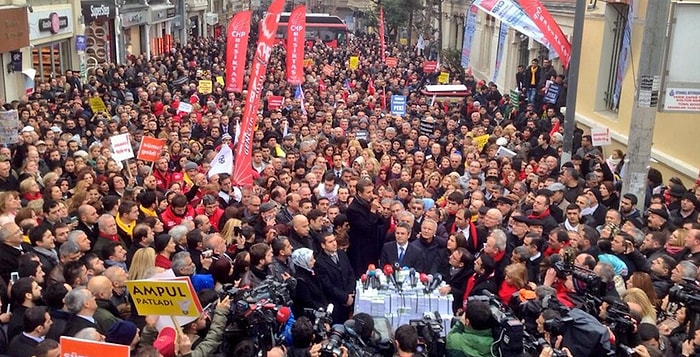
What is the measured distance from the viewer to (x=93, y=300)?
584cm

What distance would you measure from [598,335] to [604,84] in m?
13.1

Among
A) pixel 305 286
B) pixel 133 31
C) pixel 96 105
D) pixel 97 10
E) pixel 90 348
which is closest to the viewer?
pixel 90 348

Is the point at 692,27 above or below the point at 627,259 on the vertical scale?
above

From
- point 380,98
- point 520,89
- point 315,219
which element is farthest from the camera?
point 380,98

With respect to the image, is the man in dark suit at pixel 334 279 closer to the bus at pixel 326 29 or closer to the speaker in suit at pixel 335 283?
the speaker in suit at pixel 335 283

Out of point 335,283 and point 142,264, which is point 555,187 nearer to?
point 335,283

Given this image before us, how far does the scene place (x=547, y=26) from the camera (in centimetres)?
1392

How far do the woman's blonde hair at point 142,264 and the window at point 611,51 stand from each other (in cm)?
1229

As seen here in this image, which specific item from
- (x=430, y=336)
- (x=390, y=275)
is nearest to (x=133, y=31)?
(x=390, y=275)

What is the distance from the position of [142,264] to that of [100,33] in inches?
1059

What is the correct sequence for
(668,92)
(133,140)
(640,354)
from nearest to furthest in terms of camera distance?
(640,354), (668,92), (133,140)

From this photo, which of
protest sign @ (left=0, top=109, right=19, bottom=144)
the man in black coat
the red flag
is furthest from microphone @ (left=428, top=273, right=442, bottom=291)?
the red flag

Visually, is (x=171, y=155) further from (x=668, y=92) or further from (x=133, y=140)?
(x=668, y=92)

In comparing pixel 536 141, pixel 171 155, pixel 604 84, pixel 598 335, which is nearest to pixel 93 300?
pixel 598 335
